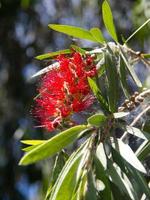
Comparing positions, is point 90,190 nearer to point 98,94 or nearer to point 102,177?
point 102,177

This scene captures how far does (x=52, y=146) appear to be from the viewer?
1.10 meters

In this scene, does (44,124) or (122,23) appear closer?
(44,124)

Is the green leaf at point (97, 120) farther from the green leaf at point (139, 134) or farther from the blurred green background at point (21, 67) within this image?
the blurred green background at point (21, 67)

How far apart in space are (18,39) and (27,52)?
Result: 16 centimetres

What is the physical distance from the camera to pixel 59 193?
1.12 m

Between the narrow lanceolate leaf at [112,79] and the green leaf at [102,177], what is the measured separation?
0.50ft

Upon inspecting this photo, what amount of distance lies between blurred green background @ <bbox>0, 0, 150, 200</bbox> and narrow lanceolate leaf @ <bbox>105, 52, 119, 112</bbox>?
2575mm

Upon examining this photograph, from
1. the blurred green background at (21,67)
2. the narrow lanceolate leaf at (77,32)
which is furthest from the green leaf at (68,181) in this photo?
the blurred green background at (21,67)

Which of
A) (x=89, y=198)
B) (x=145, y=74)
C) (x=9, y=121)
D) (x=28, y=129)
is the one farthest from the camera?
(x=9, y=121)

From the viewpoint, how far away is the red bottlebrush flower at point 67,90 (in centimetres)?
129

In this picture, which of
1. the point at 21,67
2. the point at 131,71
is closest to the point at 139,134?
the point at 131,71

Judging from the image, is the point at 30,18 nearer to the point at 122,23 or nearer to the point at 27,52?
the point at 27,52

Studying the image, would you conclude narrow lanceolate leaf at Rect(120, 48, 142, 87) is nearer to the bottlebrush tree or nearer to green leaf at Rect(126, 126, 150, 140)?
the bottlebrush tree

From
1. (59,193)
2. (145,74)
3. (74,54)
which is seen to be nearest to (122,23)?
(145,74)
